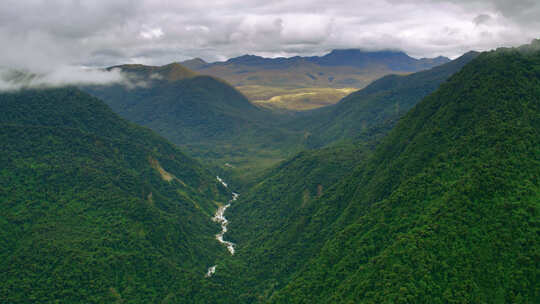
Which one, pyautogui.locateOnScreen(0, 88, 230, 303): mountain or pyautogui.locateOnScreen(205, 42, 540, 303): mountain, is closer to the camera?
pyautogui.locateOnScreen(205, 42, 540, 303): mountain

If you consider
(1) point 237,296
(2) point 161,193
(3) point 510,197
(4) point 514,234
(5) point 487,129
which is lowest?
(1) point 237,296

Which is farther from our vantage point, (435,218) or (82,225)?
(82,225)

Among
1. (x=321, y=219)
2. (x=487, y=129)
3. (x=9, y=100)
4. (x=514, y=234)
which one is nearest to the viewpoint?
(x=514, y=234)

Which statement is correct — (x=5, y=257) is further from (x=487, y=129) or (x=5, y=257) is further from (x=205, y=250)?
(x=487, y=129)

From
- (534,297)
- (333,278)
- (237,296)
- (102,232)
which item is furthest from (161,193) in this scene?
(534,297)
